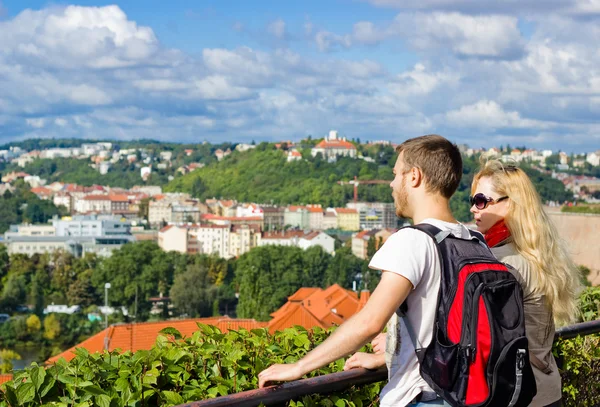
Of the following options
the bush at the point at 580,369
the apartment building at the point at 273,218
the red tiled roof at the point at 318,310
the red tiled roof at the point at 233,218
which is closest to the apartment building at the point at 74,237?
the red tiled roof at the point at 233,218

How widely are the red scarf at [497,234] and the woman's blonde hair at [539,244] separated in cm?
2

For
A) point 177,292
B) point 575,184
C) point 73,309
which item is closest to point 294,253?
point 177,292

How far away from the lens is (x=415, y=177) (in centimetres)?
176

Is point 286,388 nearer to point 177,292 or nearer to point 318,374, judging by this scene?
point 318,374

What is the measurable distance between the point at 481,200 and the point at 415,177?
500mm

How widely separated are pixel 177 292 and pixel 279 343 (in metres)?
47.4

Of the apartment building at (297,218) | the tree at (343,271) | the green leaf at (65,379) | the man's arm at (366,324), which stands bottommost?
the tree at (343,271)

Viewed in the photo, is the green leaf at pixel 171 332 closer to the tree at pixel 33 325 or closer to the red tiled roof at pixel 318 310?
the red tiled roof at pixel 318 310

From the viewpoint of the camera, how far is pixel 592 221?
13.1 meters

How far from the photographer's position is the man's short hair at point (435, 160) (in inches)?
69.3

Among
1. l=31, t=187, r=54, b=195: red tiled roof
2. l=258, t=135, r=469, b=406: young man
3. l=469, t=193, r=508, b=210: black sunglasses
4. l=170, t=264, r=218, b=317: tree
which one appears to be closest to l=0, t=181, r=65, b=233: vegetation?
l=31, t=187, r=54, b=195: red tiled roof

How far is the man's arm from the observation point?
164 cm

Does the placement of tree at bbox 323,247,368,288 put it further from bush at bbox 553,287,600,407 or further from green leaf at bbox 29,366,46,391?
green leaf at bbox 29,366,46,391

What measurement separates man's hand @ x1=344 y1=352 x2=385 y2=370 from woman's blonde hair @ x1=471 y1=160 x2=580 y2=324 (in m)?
0.39
